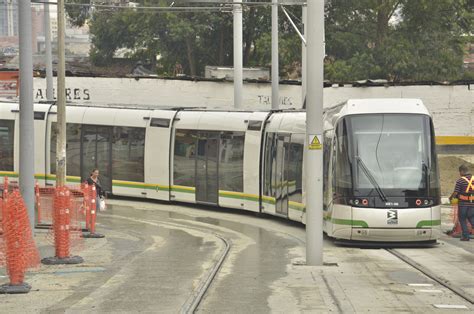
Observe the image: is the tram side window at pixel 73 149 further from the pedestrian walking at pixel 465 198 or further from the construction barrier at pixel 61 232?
the construction barrier at pixel 61 232

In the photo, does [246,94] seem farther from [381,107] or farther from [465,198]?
[381,107]

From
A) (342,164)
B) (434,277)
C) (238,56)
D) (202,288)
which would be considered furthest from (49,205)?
(238,56)

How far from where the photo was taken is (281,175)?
2512cm

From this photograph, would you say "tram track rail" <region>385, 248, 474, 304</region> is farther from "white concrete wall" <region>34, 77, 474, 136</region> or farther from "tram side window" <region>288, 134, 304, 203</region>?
"white concrete wall" <region>34, 77, 474, 136</region>

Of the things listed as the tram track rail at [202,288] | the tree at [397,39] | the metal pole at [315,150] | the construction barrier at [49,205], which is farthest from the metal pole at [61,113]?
the tree at [397,39]

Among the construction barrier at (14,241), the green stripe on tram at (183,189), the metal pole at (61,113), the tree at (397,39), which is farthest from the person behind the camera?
the tree at (397,39)

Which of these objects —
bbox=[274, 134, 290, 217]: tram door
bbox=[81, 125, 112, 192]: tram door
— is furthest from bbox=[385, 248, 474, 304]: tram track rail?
bbox=[81, 125, 112, 192]: tram door

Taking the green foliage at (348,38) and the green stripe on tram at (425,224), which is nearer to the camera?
the green stripe on tram at (425,224)

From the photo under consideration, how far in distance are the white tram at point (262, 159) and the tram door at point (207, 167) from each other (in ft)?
0.09

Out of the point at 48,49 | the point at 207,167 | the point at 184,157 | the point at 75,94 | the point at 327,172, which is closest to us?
the point at 327,172

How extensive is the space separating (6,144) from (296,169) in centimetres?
1280

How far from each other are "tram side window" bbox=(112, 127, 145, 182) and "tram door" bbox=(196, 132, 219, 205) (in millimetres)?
2413

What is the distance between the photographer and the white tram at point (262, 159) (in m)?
19.3

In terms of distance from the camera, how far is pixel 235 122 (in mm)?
27859
